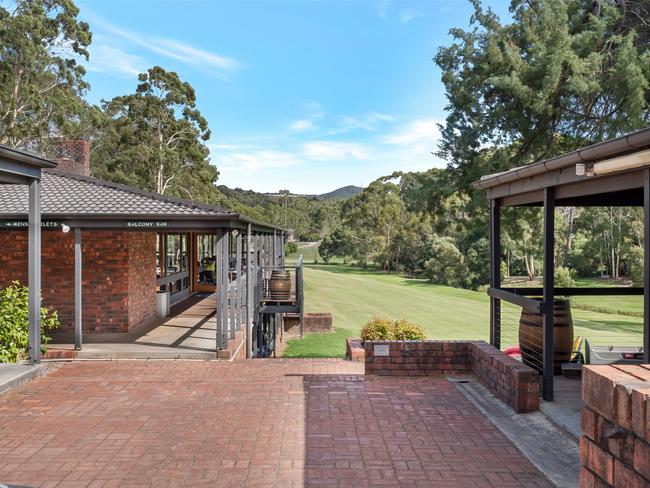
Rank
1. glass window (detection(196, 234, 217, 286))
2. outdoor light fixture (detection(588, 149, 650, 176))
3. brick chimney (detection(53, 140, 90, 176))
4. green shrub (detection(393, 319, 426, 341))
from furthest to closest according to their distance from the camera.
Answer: glass window (detection(196, 234, 217, 286)), brick chimney (detection(53, 140, 90, 176)), green shrub (detection(393, 319, 426, 341)), outdoor light fixture (detection(588, 149, 650, 176))

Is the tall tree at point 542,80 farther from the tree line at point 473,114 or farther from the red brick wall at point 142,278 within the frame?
the red brick wall at point 142,278

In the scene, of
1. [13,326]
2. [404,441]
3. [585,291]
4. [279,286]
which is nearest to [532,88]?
[279,286]

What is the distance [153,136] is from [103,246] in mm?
30560

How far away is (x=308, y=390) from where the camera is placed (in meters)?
6.74

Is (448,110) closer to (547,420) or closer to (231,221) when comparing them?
(231,221)

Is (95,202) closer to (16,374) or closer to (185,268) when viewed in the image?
(16,374)

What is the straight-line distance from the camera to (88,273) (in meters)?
10.6

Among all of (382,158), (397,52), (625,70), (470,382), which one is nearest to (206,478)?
(470,382)

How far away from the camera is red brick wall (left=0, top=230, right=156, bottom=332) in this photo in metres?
10.5

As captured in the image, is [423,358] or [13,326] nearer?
[423,358]

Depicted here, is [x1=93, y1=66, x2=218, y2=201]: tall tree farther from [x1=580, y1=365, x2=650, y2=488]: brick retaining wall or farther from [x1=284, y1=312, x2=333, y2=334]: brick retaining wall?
[x1=580, y1=365, x2=650, y2=488]: brick retaining wall

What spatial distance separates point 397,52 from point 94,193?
1806 centimetres

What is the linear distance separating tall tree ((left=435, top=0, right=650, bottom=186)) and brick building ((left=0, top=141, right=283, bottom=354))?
31.5ft

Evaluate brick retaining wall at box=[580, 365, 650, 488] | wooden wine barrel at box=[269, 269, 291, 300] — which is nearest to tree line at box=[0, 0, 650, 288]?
wooden wine barrel at box=[269, 269, 291, 300]
